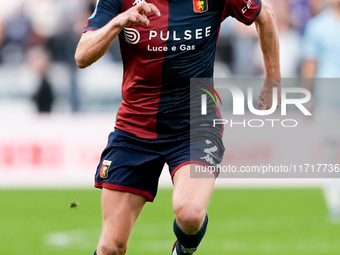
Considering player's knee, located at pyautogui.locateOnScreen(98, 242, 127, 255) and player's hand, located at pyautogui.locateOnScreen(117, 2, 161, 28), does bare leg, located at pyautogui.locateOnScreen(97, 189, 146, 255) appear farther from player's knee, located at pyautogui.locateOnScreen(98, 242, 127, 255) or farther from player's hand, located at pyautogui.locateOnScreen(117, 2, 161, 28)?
player's hand, located at pyautogui.locateOnScreen(117, 2, 161, 28)

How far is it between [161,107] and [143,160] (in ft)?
1.44

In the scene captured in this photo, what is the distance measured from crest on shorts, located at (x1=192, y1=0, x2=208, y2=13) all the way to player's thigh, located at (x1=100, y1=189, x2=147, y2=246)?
1.53 metres

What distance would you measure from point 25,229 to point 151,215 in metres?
1.86

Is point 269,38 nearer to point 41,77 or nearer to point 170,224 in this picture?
point 170,224

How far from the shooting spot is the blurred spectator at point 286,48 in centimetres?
1248

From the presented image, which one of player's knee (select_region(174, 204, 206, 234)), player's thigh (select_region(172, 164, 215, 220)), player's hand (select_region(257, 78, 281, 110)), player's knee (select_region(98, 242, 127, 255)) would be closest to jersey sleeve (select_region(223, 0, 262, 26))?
player's hand (select_region(257, 78, 281, 110))

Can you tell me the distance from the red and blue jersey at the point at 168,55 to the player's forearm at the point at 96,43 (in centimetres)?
40

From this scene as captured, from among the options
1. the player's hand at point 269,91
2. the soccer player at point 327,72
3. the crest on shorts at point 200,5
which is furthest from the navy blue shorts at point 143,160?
the soccer player at point 327,72

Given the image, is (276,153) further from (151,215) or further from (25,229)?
(25,229)

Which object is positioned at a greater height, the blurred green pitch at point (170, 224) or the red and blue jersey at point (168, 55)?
the red and blue jersey at point (168, 55)

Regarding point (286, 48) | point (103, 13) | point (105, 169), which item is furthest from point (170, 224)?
point (286, 48)

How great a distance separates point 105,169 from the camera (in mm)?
5387

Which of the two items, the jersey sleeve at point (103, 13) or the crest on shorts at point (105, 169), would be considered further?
the crest on shorts at point (105, 169)

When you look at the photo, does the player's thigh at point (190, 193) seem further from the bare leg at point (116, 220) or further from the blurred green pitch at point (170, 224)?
the blurred green pitch at point (170, 224)
